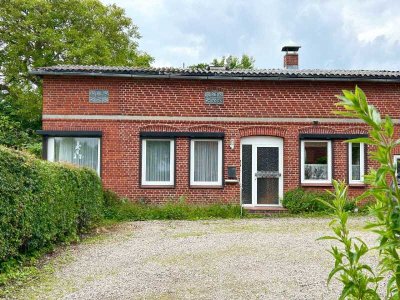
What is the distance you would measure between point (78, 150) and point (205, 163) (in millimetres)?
4419

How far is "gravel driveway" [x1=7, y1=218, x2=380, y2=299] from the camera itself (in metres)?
6.32

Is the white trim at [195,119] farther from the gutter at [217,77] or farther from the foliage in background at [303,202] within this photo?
the foliage in background at [303,202]

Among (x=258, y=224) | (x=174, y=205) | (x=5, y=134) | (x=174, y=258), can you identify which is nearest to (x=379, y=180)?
(x=174, y=258)

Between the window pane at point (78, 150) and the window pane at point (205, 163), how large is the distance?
3.45 m

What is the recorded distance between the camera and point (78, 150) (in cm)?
1630

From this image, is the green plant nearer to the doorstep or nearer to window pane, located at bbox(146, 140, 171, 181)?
the doorstep

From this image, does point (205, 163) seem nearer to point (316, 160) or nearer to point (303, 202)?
point (303, 202)

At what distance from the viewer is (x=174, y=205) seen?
621 inches

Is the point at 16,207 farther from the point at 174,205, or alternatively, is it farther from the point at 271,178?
the point at 271,178

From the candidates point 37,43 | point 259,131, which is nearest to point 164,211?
point 259,131

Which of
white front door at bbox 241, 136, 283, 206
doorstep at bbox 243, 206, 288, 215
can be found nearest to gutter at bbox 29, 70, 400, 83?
white front door at bbox 241, 136, 283, 206

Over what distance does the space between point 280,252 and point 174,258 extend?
206cm

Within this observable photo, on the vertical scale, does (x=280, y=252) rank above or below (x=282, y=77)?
below

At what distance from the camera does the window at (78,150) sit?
53.3 ft
